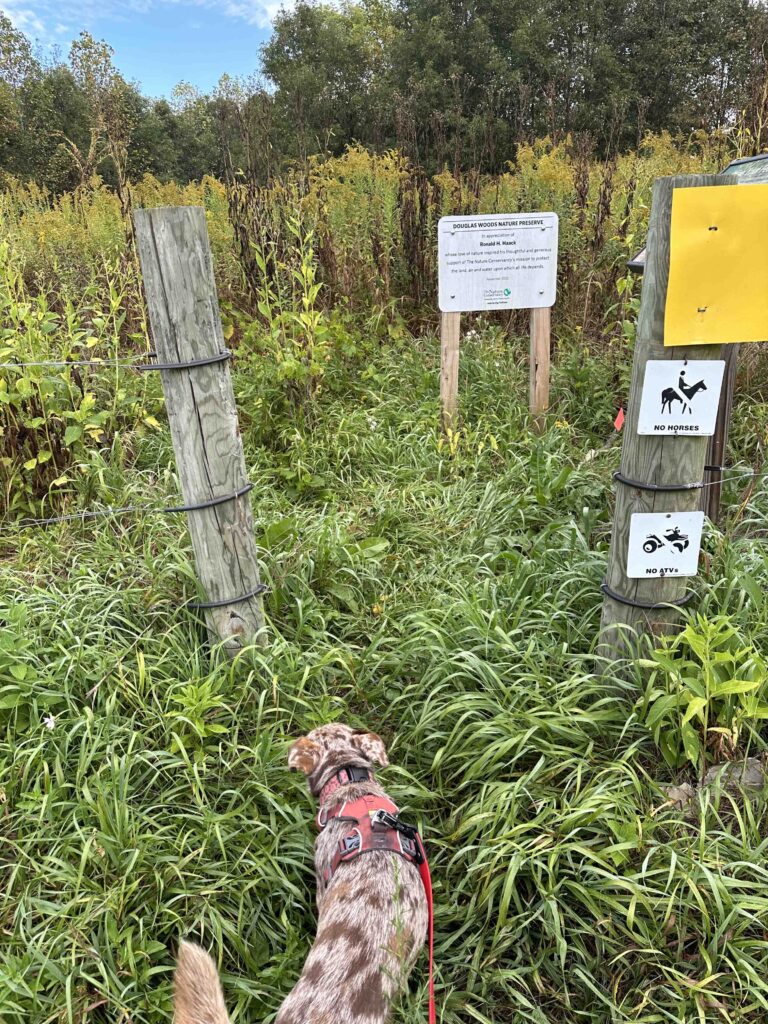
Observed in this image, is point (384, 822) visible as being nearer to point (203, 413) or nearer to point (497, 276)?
point (203, 413)

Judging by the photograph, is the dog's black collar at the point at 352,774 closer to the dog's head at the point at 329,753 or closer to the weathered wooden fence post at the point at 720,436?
the dog's head at the point at 329,753

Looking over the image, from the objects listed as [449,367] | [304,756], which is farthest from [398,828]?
[449,367]

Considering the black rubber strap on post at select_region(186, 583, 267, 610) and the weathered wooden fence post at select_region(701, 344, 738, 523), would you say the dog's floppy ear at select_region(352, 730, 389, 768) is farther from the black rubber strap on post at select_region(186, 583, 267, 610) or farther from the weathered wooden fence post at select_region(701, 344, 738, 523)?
the weathered wooden fence post at select_region(701, 344, 738, 523)

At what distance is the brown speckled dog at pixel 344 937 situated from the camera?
1.36 metres

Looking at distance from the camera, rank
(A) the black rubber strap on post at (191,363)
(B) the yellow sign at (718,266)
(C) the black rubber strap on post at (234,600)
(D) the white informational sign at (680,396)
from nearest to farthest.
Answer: (B) the yellow sign at (718,266)
(D) the white informational sign at (680,396)
(A) the black rubber strap on post at (191,363)
(C) the black rubber strap on post at (234,600)

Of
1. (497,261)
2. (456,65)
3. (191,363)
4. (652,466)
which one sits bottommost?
(652,466)

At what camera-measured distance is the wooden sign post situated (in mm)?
4086

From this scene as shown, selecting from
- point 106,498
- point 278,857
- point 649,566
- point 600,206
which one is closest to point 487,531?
point 649,566

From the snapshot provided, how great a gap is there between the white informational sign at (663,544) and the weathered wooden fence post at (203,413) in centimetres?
138

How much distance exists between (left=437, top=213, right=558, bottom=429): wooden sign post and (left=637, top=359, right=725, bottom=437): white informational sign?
236cm

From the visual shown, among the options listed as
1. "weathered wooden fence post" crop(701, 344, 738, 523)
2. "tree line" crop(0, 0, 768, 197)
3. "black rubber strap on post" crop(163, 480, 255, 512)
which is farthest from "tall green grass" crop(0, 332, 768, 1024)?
"tree line" crop(0, 0, 768, 197)

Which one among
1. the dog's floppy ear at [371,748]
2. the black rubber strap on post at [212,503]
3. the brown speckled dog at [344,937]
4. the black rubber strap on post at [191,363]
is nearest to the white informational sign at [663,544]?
the dog's floppy ear at [371,748]

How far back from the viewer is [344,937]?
1.53 m

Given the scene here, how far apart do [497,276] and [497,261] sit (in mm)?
93
